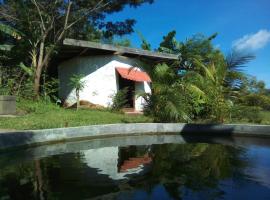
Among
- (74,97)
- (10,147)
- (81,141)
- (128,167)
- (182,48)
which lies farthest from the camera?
(182,48)

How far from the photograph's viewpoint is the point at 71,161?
8344mm

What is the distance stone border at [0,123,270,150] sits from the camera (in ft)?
32.2

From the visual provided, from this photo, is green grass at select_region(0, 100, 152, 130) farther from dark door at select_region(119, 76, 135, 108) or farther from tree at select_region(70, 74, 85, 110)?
dark door at select_region(119, 76, 135, 108)

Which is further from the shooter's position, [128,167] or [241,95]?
[241,95]

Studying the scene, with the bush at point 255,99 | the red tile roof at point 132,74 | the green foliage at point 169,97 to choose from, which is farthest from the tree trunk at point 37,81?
the bush at point 255,99

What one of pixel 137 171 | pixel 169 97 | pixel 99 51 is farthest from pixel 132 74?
pixel 137 171

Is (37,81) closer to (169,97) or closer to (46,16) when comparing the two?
→ (46,16)

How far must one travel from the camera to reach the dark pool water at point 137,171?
5.74m

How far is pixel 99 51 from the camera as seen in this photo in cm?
2088

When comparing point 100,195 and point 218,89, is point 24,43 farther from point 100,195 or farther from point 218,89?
point 100,195

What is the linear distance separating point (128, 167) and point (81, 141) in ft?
13.2

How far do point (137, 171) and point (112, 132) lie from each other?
5303 millimetres

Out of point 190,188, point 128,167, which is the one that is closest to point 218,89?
point 128,167

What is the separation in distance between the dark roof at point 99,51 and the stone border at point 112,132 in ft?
22.5
